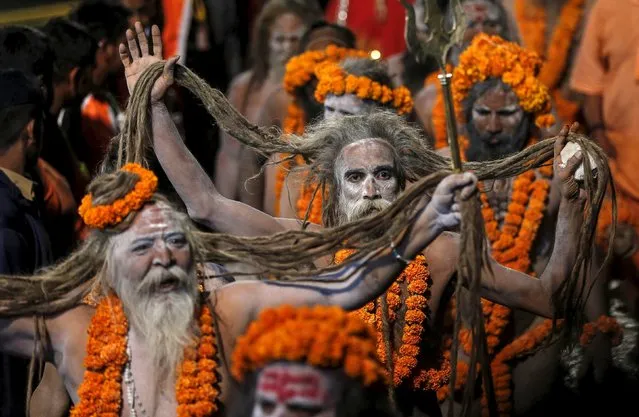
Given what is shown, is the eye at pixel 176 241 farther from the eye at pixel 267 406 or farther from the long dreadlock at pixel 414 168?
the eye at pixel 267 406

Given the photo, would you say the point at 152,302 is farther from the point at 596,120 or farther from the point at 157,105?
the point at 596,120

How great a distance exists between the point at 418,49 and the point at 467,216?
3.21 ft

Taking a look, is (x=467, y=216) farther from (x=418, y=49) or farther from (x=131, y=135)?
(x=131, y=135)

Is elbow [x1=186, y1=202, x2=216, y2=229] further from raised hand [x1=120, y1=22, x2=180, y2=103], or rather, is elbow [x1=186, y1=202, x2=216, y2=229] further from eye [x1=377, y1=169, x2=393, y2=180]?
eye [x1=377, y1=169, x2=393, y2=180]

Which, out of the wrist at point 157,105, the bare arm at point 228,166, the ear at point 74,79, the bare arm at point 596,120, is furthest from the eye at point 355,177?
the bare arm at point 596,120

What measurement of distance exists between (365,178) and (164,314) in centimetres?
133

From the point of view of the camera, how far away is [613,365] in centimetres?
738

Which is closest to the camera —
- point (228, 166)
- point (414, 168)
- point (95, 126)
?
point (414, 168)

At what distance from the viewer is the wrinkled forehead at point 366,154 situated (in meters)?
6.31

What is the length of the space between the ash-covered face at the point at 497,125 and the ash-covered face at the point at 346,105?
0.51m

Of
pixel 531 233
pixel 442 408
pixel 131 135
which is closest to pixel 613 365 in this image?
pixel 531 233

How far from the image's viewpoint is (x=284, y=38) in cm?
970

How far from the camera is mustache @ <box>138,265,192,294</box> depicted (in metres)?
5.26

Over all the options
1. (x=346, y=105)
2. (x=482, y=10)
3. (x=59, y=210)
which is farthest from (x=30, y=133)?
(x=482, y=10)
